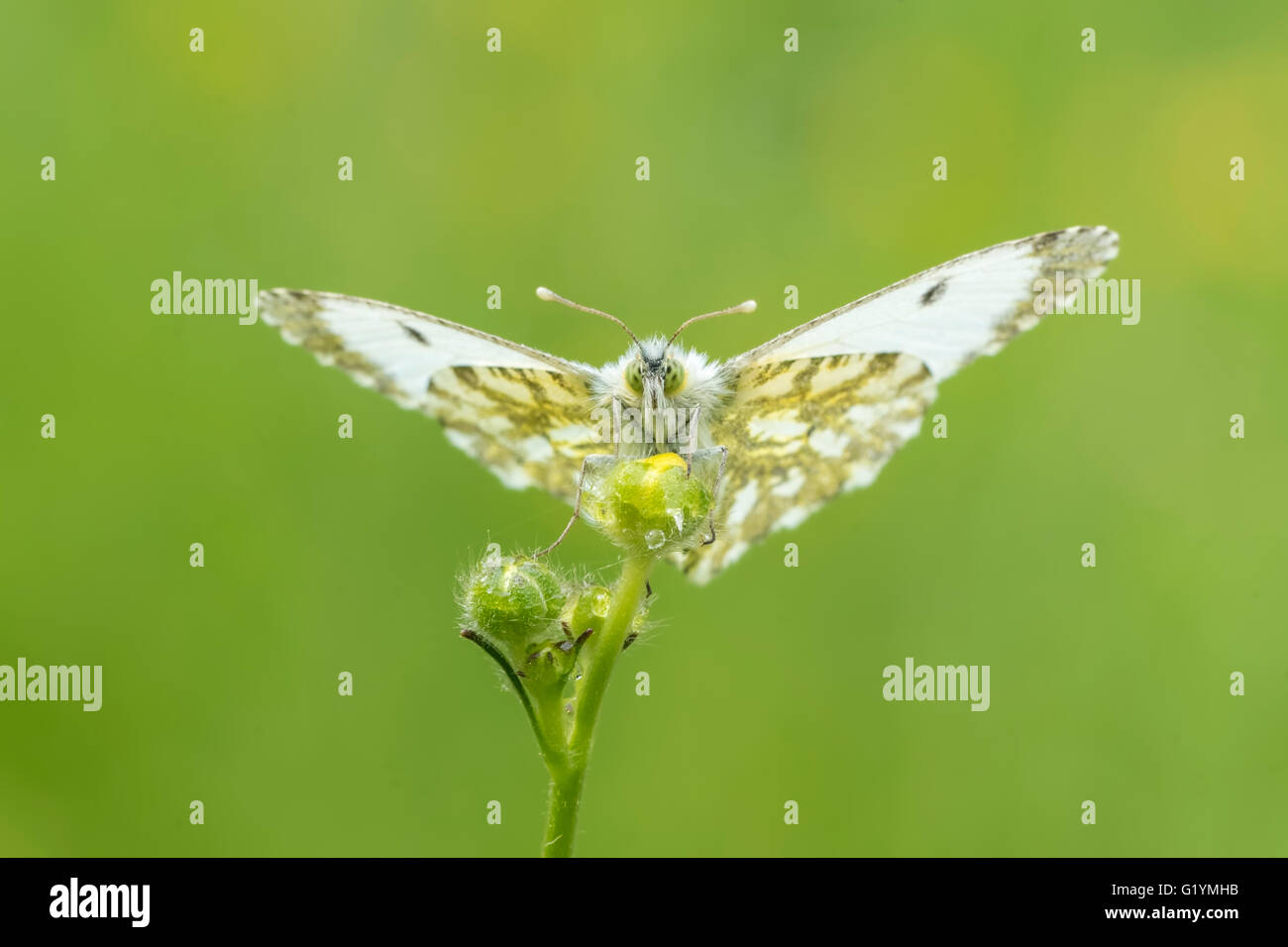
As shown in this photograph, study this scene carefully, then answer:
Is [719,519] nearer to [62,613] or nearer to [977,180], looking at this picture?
[62,613]

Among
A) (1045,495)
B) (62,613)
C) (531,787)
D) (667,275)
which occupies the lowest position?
(531,787)

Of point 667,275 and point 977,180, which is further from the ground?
point 977,180

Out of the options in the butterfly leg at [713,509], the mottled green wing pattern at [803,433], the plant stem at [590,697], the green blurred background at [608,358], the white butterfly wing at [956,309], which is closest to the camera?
the plant stem at [590,697]

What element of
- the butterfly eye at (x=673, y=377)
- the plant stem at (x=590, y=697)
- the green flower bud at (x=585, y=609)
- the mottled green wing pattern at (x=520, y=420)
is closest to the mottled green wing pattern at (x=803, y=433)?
the butterfly eye at (x=673, y=377)

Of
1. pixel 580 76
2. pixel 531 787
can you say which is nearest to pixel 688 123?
pixel 580 76

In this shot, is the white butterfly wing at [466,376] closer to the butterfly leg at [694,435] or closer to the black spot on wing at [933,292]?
the butterfly leg at [694,435]

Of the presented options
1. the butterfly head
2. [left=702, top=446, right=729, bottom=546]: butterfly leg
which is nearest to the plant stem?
[left=702, top=446, right=729, bottom=546]: butterfly leg

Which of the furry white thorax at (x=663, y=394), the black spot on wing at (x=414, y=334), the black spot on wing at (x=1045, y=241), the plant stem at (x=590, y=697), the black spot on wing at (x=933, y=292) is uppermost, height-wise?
the black spot on wing at (x=1045, y=241)
